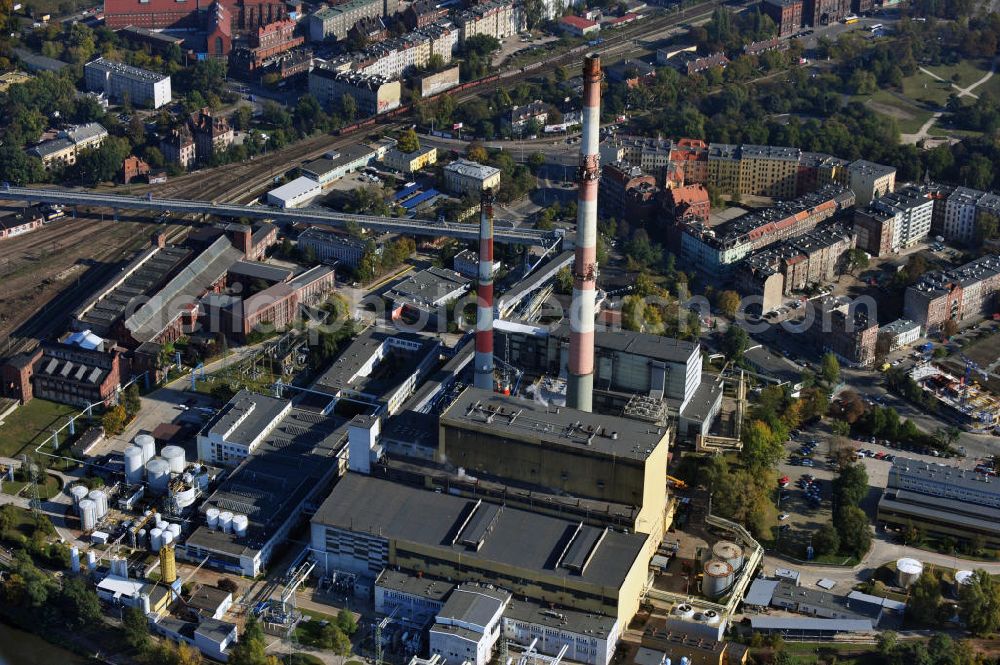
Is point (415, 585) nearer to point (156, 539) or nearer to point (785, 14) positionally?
point (156, 539)

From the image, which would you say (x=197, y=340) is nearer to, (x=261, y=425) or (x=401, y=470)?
(x=261, y=425)

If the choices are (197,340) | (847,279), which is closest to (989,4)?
(847,279)

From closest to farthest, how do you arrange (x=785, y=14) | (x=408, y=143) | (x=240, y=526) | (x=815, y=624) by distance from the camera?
(x=815, y=624) → (x=240, y=526) → (x=408, y=143) → (x=785, y=14)

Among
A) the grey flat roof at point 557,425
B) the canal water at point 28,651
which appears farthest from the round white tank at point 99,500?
the grey flat roof at point 557,425

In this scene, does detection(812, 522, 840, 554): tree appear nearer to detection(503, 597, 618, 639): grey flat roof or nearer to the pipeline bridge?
detection(503, 597, 618, 639): grey flat roof

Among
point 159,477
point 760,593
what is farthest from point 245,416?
point 760,593

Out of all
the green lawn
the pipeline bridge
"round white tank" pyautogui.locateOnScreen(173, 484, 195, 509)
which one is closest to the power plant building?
"round white tank" pyautogui.locateOnScreen(173, 484, 195, 509)
